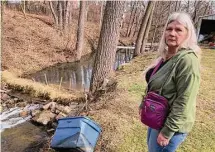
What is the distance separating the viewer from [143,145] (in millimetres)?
4258

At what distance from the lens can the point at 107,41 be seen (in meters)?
6.98

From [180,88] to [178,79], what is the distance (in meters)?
0.07

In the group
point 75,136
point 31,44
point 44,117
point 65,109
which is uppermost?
point 75,136

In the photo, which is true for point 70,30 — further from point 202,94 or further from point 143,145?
point 143,145

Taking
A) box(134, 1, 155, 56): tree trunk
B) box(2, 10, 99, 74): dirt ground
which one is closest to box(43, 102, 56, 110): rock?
box(2, 10, 99, 74): dirt ground

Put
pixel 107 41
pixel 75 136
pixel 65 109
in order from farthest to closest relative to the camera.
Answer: pixel 65 109, pixel 107 41, pixel 75 136

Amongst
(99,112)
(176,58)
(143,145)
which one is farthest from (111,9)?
(176,58)

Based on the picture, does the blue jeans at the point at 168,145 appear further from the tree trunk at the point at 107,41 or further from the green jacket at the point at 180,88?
the tree trunk at the point at 107,41

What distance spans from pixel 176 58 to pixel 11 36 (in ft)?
51.3

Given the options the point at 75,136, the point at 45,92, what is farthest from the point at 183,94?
the point at 45,92

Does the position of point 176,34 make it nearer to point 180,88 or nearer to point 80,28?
point 180,88

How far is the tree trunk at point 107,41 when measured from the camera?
6.79 metres

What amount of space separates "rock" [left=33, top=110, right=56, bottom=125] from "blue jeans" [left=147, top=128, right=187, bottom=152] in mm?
4869

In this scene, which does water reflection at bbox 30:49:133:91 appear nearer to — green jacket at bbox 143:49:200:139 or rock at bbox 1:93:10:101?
rock at bbox 1:93:10:101
